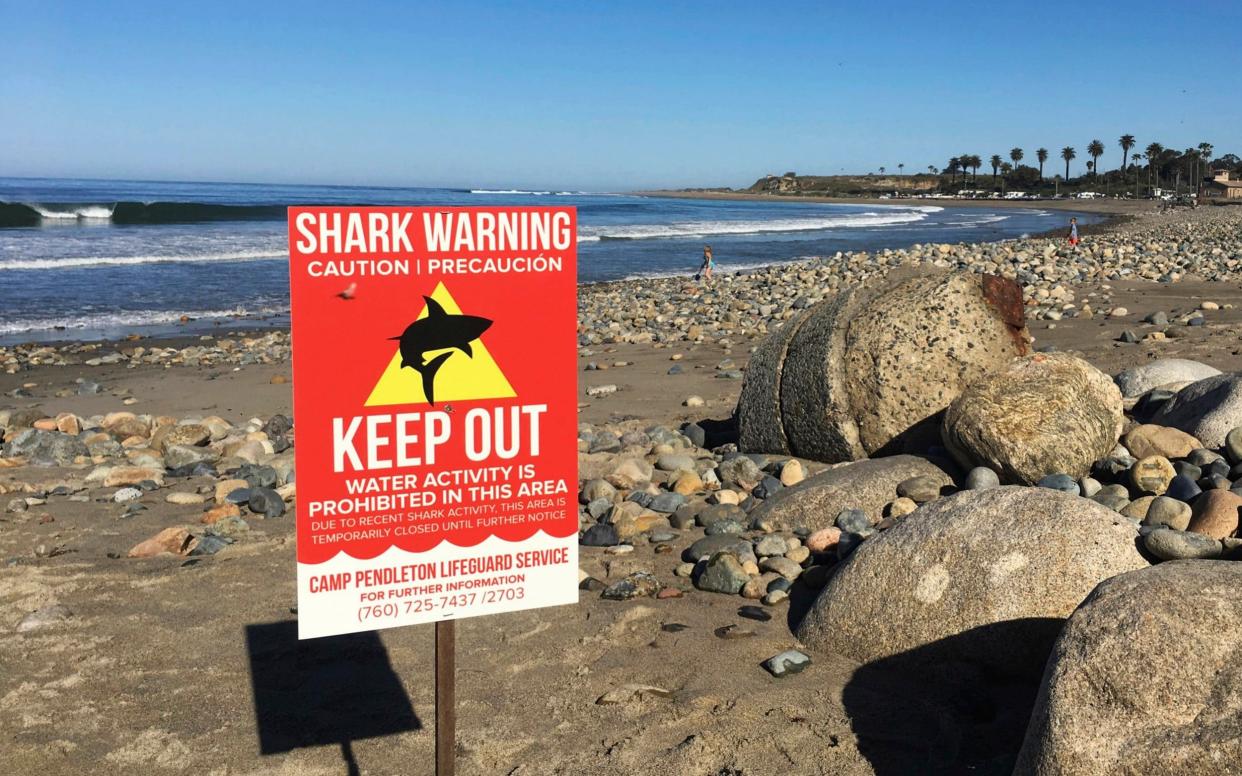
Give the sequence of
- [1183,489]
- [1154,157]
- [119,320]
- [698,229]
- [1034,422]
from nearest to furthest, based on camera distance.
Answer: [1183,489]
[1034,422]
[119,320]
[698,229]
[1154,157]

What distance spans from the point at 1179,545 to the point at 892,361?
2.75m

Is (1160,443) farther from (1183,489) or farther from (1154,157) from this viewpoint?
(1154,157)

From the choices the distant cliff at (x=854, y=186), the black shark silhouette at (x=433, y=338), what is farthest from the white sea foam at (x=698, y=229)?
the distant cliff at (x=854, y=186)

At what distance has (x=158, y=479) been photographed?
780 cm

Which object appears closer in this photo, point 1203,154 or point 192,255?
point 192,255

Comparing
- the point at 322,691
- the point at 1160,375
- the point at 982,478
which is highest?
the point at 1160,375

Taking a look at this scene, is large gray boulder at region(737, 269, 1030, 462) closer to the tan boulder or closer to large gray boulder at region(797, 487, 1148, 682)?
the tan boulder

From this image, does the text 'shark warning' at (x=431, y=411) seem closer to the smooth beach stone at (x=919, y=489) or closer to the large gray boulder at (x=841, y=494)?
the large gray boulder at (x=841, y=494)

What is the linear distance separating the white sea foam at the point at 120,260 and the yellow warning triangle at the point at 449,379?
29486 millimetres

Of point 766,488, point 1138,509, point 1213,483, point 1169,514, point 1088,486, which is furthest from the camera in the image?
point 766,488

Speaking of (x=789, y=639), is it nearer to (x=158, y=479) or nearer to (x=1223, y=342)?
(x=158, y=479)

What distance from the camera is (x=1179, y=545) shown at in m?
4.45

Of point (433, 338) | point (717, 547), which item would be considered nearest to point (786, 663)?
point (717, 547)

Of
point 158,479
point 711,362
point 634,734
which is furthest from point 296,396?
point 711,362
